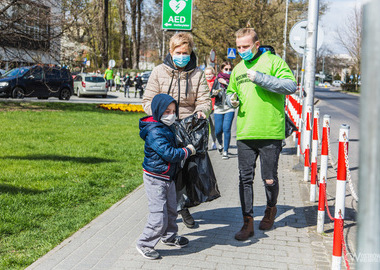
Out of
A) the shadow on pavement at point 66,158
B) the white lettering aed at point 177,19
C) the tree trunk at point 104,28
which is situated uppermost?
the tree trunk at point 104,28

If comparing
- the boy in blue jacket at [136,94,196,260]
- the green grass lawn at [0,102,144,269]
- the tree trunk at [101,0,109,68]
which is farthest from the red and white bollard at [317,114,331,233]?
the tree trunk at [101,0,109,68]

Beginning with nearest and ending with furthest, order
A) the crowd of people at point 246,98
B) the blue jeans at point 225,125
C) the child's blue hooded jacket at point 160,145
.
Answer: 1. the child's blue hooded jacket at point 160,145
2. the crowd of people at point 246,98
3. the blue jeans at point 225,125

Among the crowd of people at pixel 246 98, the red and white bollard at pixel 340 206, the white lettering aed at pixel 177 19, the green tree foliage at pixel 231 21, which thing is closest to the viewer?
the red and white bollard at pixel 340 206

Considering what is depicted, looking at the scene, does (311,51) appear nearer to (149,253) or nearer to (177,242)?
(177,242)

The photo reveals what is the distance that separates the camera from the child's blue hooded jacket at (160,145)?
4.00 m

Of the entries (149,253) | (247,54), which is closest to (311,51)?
(247,54)

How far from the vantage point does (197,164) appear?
469cm

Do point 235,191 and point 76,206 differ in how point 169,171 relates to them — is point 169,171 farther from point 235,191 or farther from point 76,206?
point 235,191

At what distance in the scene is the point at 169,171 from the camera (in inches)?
164

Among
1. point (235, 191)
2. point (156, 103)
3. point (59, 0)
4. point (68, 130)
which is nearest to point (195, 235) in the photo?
point (156, 103)

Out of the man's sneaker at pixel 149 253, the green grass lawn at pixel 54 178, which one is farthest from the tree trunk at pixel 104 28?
the man's sneaker at pixel 149 253

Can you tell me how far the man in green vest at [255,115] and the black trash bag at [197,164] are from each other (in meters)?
0.41

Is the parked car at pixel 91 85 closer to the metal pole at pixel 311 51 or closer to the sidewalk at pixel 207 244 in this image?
the metal pole at pixel 311 51

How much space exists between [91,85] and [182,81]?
28372mm
